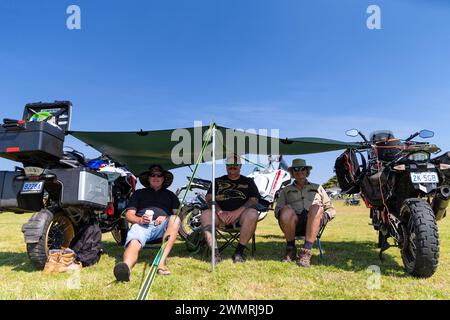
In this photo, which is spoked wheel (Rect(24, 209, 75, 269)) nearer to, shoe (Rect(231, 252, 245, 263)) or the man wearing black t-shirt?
the man wearing black t-shirt

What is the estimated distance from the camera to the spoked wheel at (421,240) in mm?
2938

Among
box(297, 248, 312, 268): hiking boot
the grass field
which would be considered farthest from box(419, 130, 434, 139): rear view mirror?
box(297, 248, 312, 268): hiking boot

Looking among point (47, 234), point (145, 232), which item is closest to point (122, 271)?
point (145, 232)

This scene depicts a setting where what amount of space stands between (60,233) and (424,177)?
3.76 metres

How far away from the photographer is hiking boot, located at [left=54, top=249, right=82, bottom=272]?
11.4 ft

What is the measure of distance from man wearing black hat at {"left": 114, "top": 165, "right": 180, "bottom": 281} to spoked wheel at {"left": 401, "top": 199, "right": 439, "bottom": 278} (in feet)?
7.23

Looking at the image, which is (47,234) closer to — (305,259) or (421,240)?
(305,259)

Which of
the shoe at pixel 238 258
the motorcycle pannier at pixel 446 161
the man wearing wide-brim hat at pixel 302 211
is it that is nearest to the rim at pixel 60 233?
the shoe at pixel 238 258

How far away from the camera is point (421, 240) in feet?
9.66

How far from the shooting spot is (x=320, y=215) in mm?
3975

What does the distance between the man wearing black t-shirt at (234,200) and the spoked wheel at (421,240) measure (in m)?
1.61
